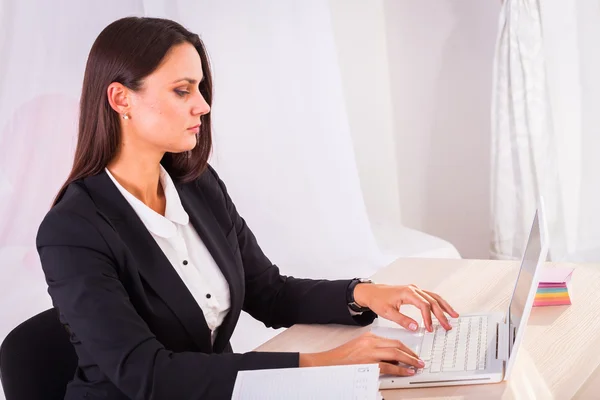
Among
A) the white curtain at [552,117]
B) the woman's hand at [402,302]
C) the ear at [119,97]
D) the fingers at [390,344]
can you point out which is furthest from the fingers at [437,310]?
the white curtain at [552,117]

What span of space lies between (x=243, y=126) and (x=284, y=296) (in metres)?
1.33

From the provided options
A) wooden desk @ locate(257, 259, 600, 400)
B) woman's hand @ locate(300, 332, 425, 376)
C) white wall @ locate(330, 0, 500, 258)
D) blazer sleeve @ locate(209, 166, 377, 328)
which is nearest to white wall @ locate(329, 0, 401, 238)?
white wall @ locate(330, 0, 500, 258)

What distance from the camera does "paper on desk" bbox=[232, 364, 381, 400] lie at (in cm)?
140

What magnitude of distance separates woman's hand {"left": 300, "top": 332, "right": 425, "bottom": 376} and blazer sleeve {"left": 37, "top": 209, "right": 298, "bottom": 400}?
0.06 m

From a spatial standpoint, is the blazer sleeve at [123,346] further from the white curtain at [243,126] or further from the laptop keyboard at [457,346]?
the white curtain at [243,126]

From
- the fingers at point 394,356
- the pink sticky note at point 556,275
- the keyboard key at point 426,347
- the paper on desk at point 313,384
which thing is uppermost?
the paper on desk at point 313,384

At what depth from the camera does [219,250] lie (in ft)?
6.63

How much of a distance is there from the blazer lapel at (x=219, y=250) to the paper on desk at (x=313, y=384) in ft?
1.65

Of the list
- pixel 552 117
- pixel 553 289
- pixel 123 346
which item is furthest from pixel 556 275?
pixel 552 117

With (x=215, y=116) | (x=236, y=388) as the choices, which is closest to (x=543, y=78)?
(x=215, y=116)

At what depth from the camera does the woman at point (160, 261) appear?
160 cm

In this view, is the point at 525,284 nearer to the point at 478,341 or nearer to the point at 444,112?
the point at 478,341

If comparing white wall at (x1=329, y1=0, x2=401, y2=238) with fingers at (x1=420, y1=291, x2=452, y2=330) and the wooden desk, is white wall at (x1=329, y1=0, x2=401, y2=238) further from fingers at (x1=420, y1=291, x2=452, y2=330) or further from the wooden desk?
fingers at (x1=420, y1=291, x2=452, y2=330)

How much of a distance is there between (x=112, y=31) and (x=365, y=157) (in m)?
2.73
